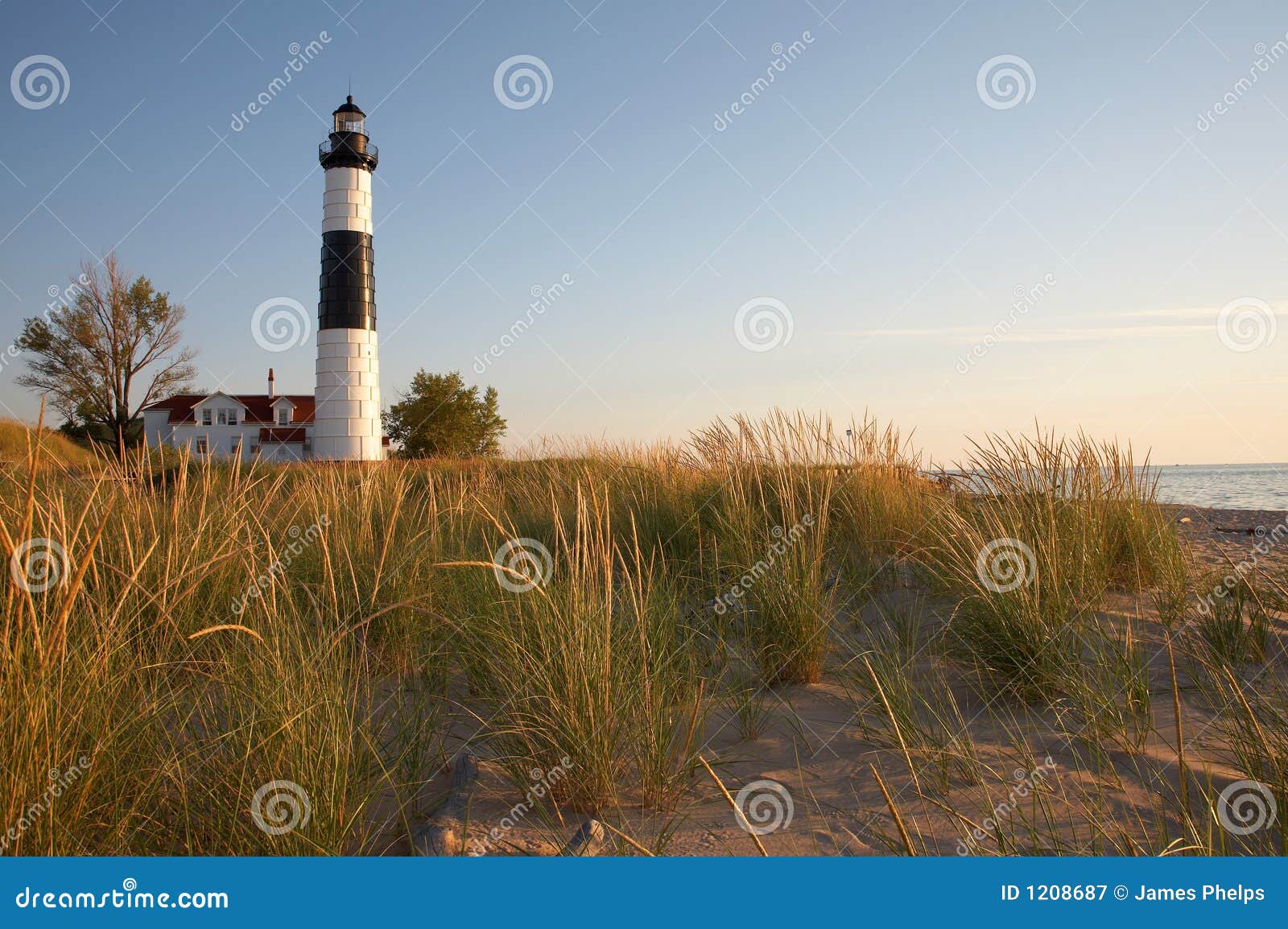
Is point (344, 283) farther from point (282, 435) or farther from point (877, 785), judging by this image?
point (877, 785)

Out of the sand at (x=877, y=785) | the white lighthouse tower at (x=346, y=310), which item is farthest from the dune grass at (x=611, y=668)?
the white lighthouse tower at (x=346, y=310)

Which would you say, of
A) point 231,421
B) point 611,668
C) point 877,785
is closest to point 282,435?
point 231,421

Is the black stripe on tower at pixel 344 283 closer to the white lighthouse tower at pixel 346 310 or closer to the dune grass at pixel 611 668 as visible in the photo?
the white lighthouse tower at pixel 346 310

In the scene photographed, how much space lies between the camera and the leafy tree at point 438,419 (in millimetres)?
32812

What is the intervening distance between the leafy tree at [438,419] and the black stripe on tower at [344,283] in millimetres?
10725

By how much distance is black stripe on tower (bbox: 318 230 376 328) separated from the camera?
832 inches

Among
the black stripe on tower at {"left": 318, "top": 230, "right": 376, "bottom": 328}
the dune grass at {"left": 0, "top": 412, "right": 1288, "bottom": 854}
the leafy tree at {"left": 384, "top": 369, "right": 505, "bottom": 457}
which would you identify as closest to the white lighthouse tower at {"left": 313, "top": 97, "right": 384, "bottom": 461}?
the black stripe on tower at {"left": 318, "top": 230, "right": 376, "bottom": 328}

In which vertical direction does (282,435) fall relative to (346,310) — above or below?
below

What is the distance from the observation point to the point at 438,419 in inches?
1302

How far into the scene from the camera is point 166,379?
102ft

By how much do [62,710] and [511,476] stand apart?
707 cm

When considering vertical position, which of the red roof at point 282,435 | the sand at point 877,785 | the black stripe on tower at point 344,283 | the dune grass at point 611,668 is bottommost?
the sand at point 877,785

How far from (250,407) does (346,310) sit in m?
18.0

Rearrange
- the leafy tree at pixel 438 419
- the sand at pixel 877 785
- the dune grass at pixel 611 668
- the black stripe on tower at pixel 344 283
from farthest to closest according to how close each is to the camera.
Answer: the leafy tree at pixel 438 419 → the black stripe on tower at pixel 344 283 → the sand at pixel 877 785 → the dune grass at pixel 611 668
